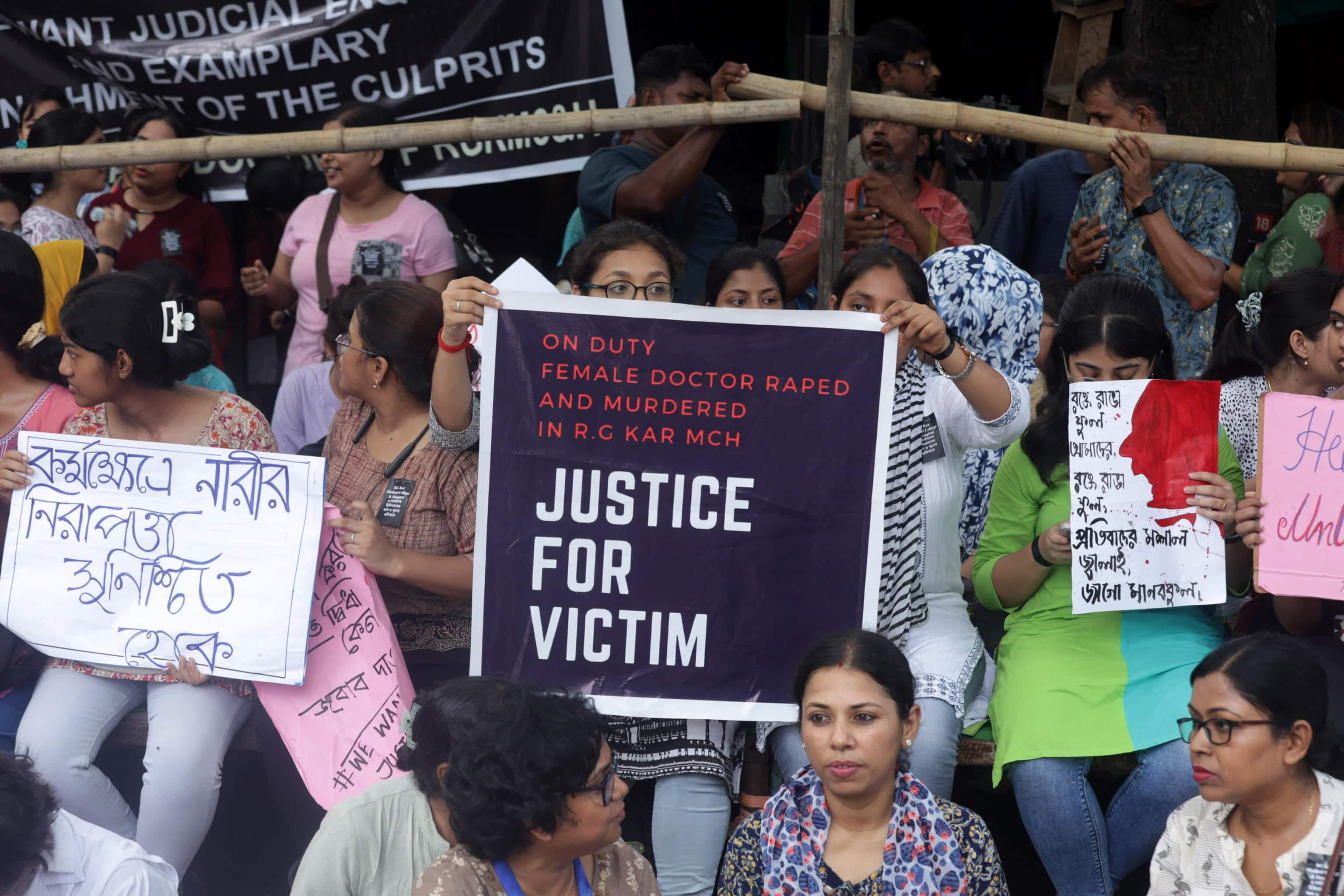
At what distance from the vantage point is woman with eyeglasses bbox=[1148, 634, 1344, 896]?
9.77 feet

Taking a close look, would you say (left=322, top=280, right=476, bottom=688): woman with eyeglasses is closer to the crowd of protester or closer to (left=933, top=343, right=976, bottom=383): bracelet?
the crowd of protester

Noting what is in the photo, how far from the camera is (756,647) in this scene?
12.0 ft

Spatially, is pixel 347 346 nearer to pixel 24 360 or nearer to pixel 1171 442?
pixel 24 360

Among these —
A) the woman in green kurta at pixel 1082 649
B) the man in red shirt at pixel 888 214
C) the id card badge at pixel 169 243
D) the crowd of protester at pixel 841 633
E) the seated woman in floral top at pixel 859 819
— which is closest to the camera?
the crowd of protester at pixel 841 633

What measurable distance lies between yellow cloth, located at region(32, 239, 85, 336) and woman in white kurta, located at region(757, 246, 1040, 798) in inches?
117

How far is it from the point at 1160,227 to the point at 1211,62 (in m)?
2.00

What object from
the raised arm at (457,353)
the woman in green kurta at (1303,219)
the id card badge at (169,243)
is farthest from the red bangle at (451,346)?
the woman in green kurta at (1303,219)

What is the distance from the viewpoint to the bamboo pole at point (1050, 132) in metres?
3.99

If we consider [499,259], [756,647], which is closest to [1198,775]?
[756,647]

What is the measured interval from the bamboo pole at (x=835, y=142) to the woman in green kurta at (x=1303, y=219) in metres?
2.16

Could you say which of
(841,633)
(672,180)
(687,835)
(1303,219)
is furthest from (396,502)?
(1303,219)

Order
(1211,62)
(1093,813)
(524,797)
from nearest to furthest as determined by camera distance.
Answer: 1. (524,797)
2. (1093,813)
3. (1211,62)

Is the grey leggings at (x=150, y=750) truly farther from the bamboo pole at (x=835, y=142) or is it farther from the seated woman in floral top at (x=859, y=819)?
the bamboo pole at (x=835, y=142)

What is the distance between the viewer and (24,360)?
177 inches
